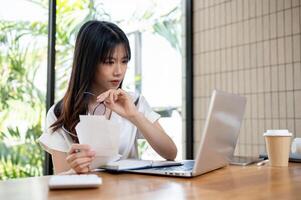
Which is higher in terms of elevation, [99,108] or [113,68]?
[113,68]

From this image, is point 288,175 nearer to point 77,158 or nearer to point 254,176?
point 254,176

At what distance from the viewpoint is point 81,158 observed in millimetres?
984

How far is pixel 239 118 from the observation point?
1.13m

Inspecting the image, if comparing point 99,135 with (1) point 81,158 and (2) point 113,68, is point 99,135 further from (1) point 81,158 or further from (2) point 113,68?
(2) point 113,68

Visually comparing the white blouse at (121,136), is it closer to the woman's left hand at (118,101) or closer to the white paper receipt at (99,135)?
the woman's left hand at (118,101)

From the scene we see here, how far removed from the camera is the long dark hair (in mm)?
1445

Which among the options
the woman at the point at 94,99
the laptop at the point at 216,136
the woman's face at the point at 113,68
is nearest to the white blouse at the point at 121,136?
the woman at the point at 94,99

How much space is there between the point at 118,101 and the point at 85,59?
0.29 meters

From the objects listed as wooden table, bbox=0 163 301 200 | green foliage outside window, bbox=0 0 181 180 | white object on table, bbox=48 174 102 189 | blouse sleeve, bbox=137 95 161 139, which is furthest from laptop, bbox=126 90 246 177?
green foliage outside window, bbox=0 0 181 180

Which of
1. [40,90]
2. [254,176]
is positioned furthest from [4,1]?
[254,176]

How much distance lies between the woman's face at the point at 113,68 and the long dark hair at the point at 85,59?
17mm

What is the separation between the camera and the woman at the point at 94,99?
4.48 feet

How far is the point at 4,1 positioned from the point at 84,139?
4.88 ft

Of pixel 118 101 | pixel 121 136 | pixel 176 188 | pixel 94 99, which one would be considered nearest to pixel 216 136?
pixel 176 188
